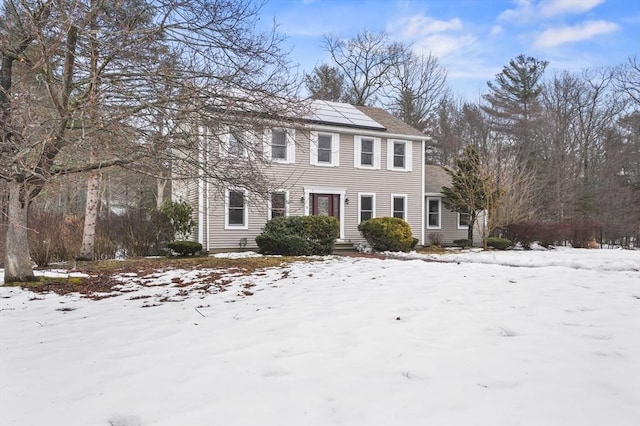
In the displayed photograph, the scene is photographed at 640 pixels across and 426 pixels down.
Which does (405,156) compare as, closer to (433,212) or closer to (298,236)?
(433,212)

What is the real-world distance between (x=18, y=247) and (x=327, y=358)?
6.32 meters

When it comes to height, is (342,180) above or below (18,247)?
above

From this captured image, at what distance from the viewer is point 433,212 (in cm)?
1989

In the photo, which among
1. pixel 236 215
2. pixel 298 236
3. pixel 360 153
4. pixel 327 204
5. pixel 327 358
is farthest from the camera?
pixel 360 153

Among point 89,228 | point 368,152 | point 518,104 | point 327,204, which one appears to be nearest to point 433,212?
point 368,152

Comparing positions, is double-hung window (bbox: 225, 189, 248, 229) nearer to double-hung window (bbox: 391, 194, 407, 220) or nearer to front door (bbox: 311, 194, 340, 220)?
front door (bbox: 311, 194, 340, 220)

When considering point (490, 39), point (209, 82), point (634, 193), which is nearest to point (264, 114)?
point (209, 82)

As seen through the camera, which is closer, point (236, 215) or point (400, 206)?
point (236, 215)

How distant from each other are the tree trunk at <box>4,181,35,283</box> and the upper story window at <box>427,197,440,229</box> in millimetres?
15974

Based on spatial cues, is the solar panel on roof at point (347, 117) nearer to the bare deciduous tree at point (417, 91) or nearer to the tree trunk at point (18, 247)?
the tree trunk at point (18, 247)

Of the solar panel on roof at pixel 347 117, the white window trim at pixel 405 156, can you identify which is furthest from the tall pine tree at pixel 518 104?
the solar panel on roof at pixel 347 117

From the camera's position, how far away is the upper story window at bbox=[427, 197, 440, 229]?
19766mm

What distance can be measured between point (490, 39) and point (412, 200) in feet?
22.8

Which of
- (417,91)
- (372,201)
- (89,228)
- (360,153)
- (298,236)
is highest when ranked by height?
(417,91)
